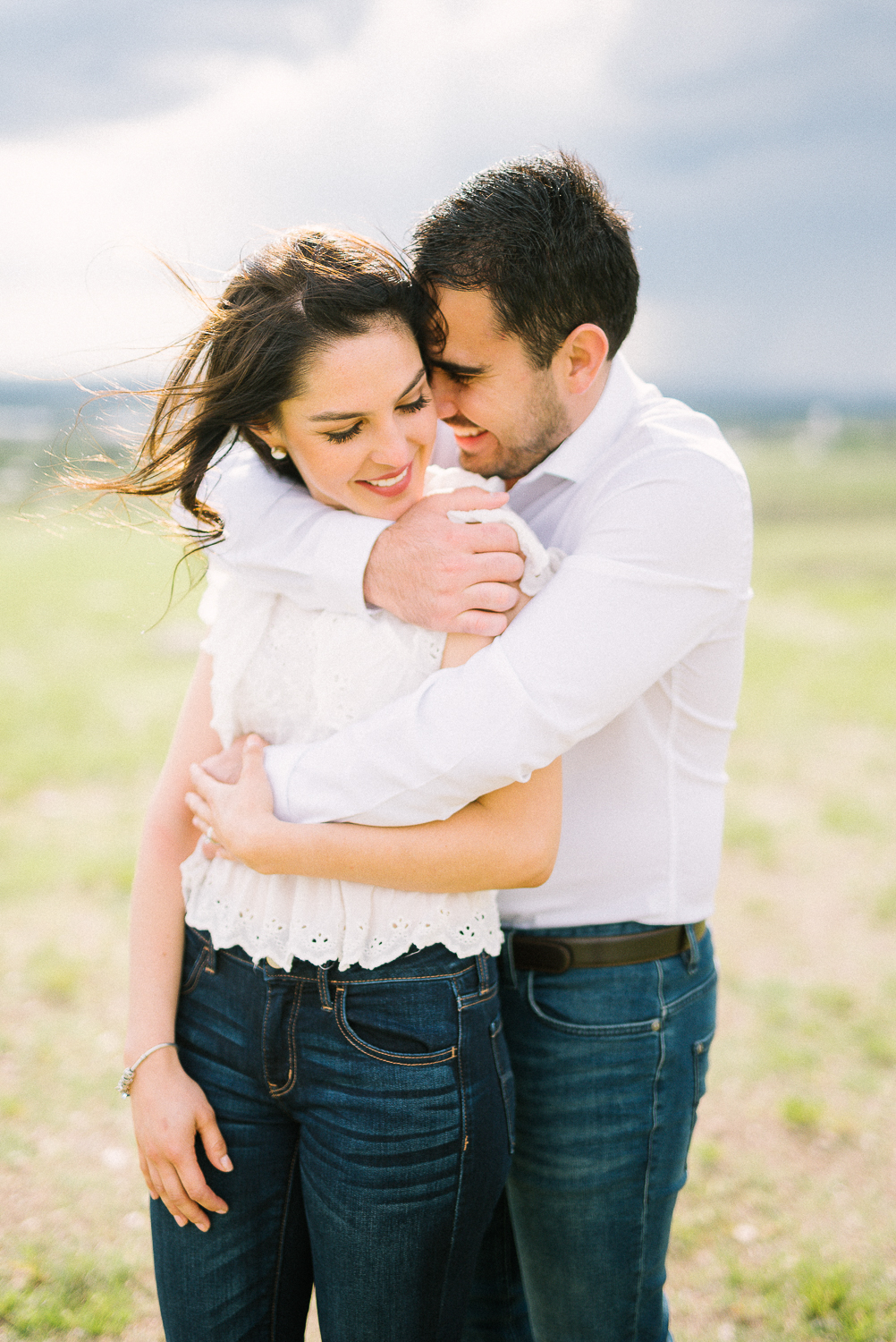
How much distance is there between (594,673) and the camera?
66.7 inches

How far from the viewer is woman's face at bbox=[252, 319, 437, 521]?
1849 mm

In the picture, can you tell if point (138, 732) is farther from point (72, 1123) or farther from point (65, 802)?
point (72, 1123)

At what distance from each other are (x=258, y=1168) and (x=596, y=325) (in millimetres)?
1703

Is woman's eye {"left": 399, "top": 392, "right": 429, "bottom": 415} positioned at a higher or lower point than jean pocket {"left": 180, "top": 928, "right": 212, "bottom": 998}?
higher

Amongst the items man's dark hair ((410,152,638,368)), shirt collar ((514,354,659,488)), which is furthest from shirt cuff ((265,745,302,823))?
man's dark hair ((410,152,638,368))

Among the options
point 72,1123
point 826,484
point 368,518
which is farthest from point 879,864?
point 826,484

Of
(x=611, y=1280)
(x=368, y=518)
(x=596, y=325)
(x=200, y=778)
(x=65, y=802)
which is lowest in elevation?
(x=65, y=802)

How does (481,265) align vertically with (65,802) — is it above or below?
above

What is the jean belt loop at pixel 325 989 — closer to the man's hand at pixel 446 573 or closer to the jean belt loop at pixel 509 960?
the jean belt loop at pixel 509 960

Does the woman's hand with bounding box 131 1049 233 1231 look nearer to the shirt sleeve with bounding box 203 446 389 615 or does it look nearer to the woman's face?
the shirt sleeve with bounding box 203 446 389 615

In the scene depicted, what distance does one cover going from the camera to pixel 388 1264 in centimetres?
167

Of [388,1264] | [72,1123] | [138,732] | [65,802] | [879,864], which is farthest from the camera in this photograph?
[138,732]

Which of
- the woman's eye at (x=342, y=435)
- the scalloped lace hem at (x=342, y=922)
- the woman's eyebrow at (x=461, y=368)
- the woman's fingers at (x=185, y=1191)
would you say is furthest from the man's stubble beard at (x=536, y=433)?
the woman's fingers at (x=185, y=1191)

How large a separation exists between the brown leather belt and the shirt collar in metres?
0.90
